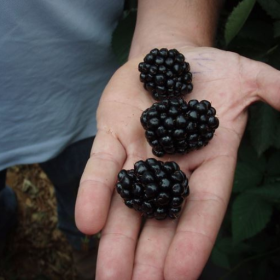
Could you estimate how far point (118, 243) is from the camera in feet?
2.97

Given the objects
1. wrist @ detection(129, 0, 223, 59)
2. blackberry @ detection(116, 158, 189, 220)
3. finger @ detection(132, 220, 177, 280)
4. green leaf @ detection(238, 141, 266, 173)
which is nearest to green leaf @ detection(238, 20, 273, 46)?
wrist @ detection(129, 0, 223, 59)

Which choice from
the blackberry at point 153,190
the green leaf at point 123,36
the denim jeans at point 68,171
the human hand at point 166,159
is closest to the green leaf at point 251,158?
the human hand at point 166,159

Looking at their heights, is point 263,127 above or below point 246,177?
above

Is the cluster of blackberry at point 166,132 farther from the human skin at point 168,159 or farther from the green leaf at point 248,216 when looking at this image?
the green leaf at point 248,216

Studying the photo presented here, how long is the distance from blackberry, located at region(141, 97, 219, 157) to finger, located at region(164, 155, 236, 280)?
9cm

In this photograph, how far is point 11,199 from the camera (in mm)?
2338

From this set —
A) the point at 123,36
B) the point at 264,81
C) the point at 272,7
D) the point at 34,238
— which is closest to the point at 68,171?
the point at 123,36

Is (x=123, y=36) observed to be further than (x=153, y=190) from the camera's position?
Yes

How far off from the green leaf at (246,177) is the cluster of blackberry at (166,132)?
284 millimetres

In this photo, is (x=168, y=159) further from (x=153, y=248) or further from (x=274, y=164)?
(x=274, y=164)

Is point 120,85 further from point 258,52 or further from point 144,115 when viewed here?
point 258,52

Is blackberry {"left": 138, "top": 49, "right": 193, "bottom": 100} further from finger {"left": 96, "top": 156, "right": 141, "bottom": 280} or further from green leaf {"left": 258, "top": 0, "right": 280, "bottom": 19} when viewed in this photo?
finger {"left": 96, "top": 156, "right": 141, "bottom": 280}

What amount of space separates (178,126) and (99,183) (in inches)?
12.6

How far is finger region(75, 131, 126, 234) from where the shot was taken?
0.91 meters
